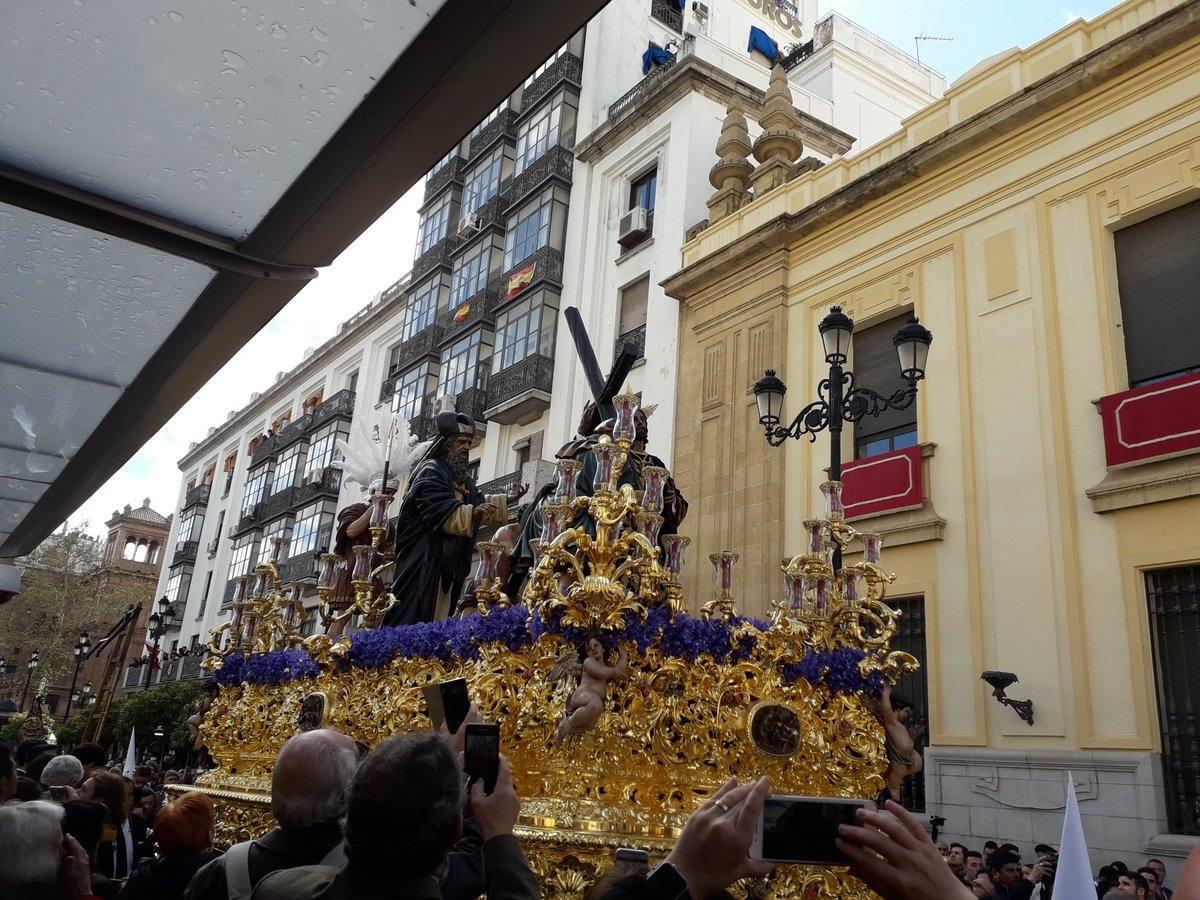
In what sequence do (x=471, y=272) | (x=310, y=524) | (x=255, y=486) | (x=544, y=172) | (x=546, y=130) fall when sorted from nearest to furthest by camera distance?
(x=544, y=172) < (x=546, y=130) < (x=471, y=272) < (x=310, y=524) < (x=255, y=486)

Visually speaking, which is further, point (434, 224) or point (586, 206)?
point (434, 224)

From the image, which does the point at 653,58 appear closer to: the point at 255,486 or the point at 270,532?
the point at 270,532

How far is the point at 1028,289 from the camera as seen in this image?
11625 millimetres

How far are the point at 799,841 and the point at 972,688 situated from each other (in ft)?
33.4

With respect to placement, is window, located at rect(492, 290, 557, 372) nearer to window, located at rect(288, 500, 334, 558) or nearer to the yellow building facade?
the yellow building facade

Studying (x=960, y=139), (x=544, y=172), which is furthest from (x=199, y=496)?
(x=960, y=139)

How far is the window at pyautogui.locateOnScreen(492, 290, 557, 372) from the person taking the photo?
68.0 feet

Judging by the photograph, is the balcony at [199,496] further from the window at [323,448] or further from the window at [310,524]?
the window at [310,524]

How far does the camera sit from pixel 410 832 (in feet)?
5.94

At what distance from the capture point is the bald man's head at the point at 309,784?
2.57m

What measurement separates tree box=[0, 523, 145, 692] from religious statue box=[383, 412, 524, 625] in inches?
1302

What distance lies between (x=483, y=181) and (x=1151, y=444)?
62.0 feet

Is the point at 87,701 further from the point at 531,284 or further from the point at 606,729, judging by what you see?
the point at 606,729

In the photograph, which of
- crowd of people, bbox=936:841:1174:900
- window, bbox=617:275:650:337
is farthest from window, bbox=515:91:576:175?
crowd of people, bbox=936:841:1174:900
